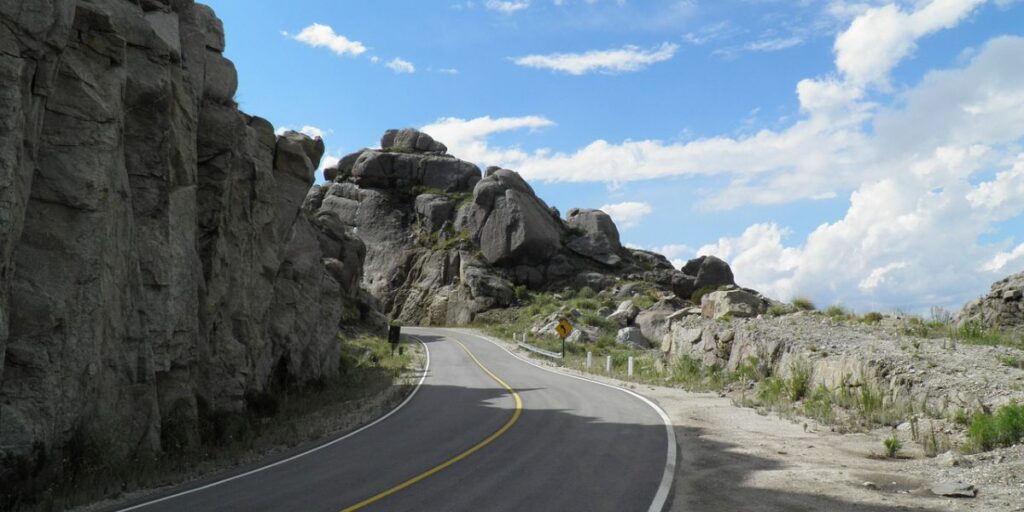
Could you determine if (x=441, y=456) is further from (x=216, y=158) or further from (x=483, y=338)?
(x=483, y=338)

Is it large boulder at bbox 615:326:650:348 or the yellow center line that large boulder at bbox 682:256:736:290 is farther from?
the yellow center line

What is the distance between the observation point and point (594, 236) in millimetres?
81938

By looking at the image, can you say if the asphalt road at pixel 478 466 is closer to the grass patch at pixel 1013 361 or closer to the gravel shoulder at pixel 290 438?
the gravel shoulder at pixel 290 438

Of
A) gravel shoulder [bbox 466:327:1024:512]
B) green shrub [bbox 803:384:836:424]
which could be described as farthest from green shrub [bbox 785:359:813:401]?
gravel shoulder [bbox 466:327:1024:512]

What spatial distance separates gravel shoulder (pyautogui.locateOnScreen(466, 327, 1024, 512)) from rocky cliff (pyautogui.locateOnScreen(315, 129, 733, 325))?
187ft

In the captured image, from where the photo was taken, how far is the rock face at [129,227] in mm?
11492

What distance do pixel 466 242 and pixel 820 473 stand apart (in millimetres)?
69664

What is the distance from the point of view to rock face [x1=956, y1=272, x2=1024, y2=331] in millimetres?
22391

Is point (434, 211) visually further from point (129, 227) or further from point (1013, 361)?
point (1013, 361)

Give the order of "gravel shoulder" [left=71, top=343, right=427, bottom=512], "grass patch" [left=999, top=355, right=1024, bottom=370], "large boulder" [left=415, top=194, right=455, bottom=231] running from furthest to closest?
"large boulder" [left=415, top=194, right=455, bottom=231]
"grass patch" [left=999, top=355, right=1024, bottom=370]
"gravel shoulder" [left=71, top=343, right=427, bottom=512]

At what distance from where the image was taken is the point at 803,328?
2459 centimetres

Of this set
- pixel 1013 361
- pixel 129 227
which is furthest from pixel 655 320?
pixel 129 227

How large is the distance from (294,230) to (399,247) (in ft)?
187

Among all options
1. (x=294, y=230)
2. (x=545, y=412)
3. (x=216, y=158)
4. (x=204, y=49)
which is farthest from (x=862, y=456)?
(x=294, y=230)
